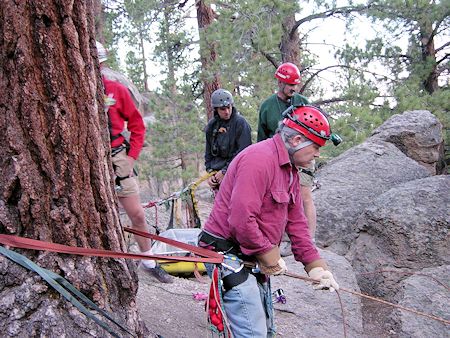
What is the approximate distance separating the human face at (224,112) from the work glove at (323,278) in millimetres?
2921

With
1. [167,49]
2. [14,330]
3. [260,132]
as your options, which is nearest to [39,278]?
[14,330]

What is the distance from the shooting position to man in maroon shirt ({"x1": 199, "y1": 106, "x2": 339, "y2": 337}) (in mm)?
2736

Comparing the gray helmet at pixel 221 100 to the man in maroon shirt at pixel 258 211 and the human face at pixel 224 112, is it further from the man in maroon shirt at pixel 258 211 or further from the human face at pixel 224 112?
the man in maroon shirt at pixel 258 211

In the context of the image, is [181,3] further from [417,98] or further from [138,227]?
[138,227]

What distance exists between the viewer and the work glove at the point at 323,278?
304cm

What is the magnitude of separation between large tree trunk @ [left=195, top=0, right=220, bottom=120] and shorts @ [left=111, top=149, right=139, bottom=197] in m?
6.29

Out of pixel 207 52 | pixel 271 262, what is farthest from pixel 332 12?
pixel 271 262

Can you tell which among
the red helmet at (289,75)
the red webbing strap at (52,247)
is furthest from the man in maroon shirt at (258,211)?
the red helmet at (289,75)

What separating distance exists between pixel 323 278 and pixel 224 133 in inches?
119

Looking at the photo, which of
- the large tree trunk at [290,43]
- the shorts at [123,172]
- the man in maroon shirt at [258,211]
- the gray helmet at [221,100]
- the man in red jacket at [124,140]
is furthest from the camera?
the large tree trunk at [290,43]

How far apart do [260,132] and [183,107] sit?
31.9 ft

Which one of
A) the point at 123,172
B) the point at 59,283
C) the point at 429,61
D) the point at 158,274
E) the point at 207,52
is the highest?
the point at 207,52

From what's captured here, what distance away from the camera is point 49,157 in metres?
2.38

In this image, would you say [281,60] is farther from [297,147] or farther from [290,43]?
[297,147]
